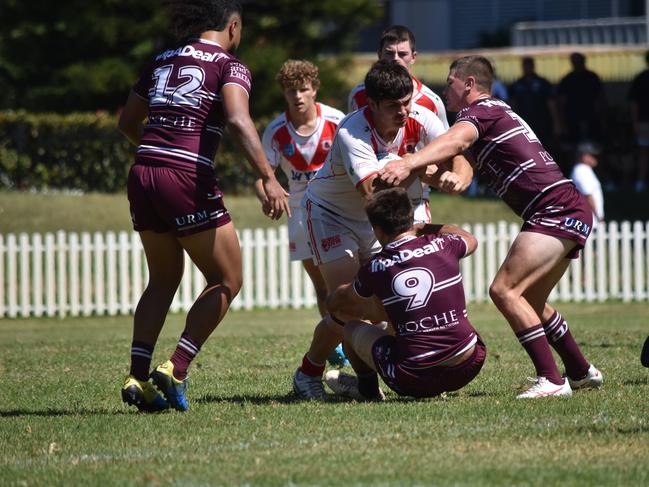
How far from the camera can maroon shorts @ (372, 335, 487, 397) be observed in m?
6.89

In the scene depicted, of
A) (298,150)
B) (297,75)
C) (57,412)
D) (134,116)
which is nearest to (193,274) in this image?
(298,150)

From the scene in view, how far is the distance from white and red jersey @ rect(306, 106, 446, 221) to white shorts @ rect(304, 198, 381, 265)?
48mm

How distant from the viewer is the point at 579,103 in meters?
20.5

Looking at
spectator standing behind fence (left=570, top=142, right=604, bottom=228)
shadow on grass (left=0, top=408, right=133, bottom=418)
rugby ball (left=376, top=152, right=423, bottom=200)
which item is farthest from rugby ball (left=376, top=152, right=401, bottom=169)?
spectator standing behind fence (left=570, top=142, right=604, bottom=228)

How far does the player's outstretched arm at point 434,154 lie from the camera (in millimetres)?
6852

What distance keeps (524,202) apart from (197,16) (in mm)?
2299

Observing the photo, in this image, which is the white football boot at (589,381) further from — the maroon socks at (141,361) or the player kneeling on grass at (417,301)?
the maroon socks at (141,361)

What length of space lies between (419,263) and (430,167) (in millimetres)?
779

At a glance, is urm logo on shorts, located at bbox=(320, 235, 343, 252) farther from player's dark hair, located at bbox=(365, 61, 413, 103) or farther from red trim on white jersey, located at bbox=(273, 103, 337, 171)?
red trim on white jersey, located at bbox=(273, 103, 337, 171)

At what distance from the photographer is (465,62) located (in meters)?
7.54

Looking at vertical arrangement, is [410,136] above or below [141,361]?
above

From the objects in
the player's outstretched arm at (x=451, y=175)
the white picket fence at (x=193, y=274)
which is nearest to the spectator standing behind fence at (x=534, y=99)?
the white picket fence at (x=193, y=274)

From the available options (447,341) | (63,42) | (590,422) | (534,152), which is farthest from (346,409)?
(63,42)

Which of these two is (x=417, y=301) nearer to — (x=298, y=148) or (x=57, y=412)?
(x=57, y=412)
